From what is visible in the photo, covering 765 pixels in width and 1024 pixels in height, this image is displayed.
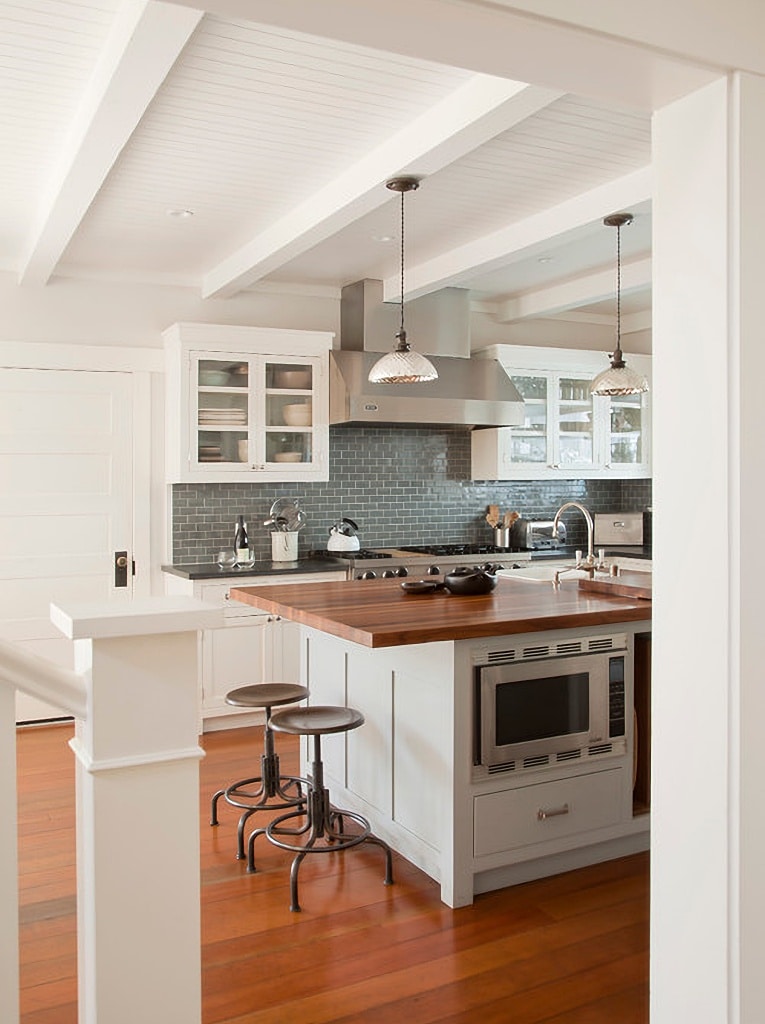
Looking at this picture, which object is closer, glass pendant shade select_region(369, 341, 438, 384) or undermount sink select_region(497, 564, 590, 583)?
glass pendant shade select_region(369, 341, 438, 384)

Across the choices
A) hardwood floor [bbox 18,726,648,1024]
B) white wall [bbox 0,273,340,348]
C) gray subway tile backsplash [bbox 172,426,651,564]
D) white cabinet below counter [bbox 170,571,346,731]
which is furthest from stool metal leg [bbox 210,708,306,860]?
white wall [bbox 0,273,340,348]

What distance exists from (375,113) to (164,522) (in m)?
3.25

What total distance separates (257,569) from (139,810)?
13.6ft

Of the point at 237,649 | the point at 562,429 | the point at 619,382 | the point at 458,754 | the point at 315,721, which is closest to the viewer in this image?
the point at 458,754

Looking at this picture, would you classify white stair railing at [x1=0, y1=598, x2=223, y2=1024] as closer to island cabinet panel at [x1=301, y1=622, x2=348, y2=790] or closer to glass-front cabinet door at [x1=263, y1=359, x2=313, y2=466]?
island cabinet panel at [x1=301, y1=622, x2=348, y2=790]

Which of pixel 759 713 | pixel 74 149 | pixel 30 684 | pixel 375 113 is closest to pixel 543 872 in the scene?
pixel 759 713

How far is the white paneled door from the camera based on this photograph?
5.27 metres

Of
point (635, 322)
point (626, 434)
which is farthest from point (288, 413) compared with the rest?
point (635, 322)

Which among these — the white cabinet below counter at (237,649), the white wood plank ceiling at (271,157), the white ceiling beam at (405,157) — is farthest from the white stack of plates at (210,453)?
the white ceiling beam at (405,157)

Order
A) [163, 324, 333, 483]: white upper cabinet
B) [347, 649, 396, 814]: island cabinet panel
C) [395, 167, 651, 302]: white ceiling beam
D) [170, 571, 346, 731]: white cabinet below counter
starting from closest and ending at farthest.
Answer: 1. [347, 649, 396, 814]: island cabinet panel
2. [395, 167, 651, 302]: white ceiling beam
3. [170, 571, 346, 731]: white cabinet below counter
4. [163, 324, 333, 483]: white upper cabinet

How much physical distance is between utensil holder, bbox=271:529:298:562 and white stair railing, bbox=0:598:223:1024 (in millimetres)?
4458

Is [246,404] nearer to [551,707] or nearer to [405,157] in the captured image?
[405,157]

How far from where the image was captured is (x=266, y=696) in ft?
11.8

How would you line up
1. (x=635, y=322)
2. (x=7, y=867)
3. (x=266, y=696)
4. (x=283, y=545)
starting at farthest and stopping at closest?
(x=635, y=322), (x=283, y=545), (x=266, y=696), (x=7, y=867)
